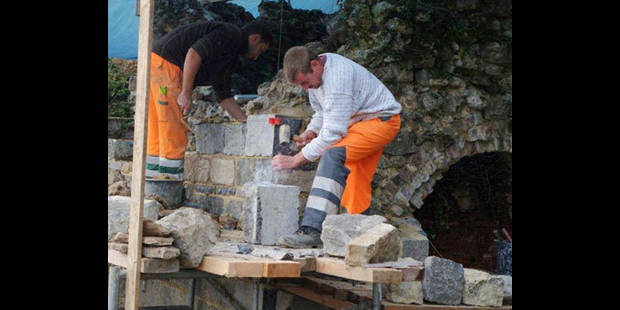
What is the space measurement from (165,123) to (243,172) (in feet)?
2.92

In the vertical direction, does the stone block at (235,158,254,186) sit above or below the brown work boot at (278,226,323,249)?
above

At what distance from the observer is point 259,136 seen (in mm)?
7082

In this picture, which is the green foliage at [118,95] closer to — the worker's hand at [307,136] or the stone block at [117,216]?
the worker's hand at [307,136]

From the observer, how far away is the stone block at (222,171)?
759 centimetres

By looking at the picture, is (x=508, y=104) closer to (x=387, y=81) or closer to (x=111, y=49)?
(x=387, y=81)

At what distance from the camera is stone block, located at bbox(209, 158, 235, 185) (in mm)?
7594

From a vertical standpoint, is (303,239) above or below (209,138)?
below

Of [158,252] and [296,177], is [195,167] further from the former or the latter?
[158,252]

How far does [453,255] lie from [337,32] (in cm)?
394

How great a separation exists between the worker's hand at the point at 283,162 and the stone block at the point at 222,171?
0.80 metres

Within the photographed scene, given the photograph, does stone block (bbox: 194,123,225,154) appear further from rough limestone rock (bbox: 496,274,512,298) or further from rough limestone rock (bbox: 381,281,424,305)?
rough limestone rock (bbox: 496,274,512,298)

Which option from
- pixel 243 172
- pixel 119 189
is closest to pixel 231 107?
pixel 243 172

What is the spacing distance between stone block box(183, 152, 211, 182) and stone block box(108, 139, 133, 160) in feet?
2.45

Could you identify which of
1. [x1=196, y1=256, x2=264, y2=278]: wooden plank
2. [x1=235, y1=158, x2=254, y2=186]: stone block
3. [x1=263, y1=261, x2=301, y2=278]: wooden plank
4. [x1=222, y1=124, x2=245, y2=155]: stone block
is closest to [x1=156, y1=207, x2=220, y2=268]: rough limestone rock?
[x1=196, y1=256, x2=264, y2=278]: wooden plank
